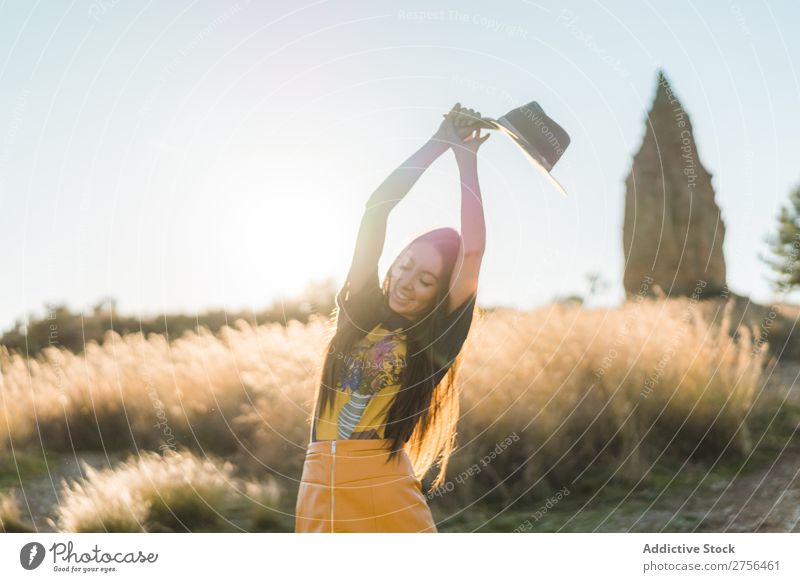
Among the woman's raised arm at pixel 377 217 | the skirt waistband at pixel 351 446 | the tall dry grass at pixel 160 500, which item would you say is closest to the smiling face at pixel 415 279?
the woman's raised arm at pixel 377 217

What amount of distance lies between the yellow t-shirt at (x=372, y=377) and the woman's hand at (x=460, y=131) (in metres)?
0.91

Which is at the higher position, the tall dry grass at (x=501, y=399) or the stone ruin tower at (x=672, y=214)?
the stone ruin tower at (x=672, y=214)

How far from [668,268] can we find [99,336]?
796 centimetres

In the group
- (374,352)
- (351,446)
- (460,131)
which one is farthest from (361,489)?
(460,131)

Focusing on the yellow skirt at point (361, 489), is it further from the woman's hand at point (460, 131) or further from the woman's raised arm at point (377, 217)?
the woman's hand at point (460, 131)

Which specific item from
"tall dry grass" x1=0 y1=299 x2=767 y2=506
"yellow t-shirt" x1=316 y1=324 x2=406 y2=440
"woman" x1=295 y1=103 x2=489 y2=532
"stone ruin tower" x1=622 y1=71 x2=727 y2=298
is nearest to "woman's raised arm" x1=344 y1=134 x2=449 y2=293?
"woman" x1=295 y1=103 x2=489 y2=532

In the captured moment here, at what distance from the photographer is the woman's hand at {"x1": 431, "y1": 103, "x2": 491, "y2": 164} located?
3.80 m

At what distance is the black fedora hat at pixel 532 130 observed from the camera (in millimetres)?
3881

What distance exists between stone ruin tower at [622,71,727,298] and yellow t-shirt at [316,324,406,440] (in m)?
8.35

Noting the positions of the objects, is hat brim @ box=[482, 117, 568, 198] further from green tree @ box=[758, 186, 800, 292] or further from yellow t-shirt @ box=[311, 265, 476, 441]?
green tree @ box=[758, 186, 800, 292]

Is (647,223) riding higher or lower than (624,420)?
higher
